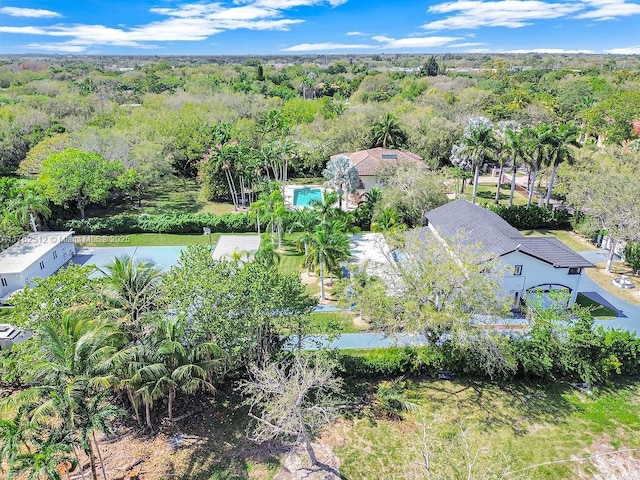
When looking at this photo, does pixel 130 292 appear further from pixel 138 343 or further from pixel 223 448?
pixel 223 448

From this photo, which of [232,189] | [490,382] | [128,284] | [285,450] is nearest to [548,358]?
[490,382]

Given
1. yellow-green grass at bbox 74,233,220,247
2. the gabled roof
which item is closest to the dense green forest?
yellow-green grass at bbox 74,233,220,247

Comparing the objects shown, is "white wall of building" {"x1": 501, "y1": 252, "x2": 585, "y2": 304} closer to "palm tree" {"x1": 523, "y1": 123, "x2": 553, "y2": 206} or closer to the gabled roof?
"palm tree" {"x1": 523, "y1": 123, "x2": 553, "y2": 206}

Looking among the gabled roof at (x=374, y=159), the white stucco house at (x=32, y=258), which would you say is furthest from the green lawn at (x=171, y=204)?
the gabled roof at (x=374, y=159)

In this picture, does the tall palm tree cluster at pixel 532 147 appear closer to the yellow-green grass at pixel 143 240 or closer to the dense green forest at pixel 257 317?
the dense green forest at pixel 257 317

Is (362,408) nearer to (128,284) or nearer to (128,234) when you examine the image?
(128,284)
